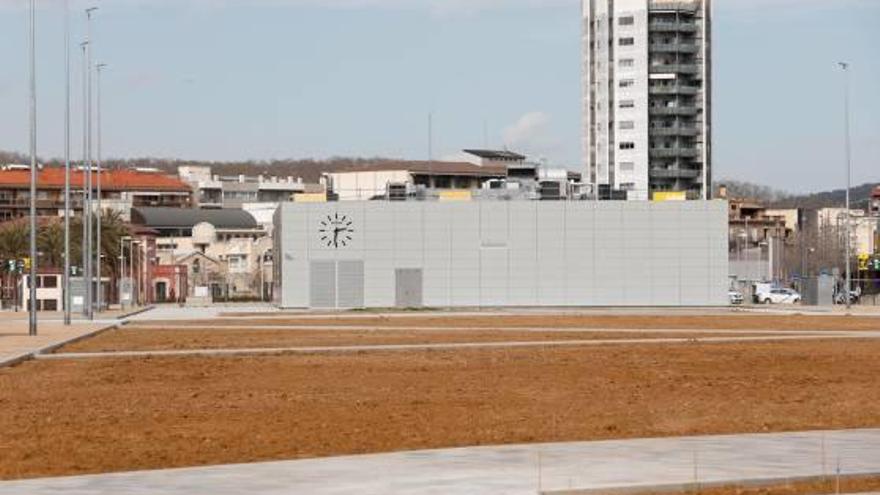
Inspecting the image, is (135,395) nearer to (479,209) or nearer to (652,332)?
(652,332)

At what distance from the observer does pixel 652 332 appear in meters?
63.7

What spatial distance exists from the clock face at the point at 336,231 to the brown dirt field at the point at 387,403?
82.7 m

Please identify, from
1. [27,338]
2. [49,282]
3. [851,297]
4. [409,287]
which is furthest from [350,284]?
[27,338]

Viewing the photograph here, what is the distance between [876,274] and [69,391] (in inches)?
5882

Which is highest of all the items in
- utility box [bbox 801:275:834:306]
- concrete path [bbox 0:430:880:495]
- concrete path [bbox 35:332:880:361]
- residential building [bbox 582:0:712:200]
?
residential building [bbox 582:0:712:200]

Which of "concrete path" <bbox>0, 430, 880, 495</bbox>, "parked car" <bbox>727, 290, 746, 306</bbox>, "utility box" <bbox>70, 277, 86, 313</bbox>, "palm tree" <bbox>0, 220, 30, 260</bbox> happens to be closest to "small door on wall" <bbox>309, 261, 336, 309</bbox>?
"utility box" <bbox>70, 277, 86, 313</bbox>

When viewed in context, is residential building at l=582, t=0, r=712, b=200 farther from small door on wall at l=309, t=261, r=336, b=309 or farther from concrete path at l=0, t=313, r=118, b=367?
concrete path at l=0, t=313, r=118, b=367

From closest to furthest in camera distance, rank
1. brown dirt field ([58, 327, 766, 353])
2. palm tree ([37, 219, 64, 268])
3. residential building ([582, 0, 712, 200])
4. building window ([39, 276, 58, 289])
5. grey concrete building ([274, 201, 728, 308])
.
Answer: brown dirt field ([58, 327, 766, 353]) < grey concrete building ([274, 201, 728, 308]) < building window ([39, 276, 58, 289]) < palm tree ([37, 219, 64, 268]) < residential building ([582, 0, 712, 200])

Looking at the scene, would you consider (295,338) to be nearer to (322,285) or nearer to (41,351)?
(41,351)

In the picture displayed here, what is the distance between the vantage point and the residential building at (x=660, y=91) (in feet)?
616

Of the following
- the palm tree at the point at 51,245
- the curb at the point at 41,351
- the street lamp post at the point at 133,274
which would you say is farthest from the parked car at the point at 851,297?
the curb at the point at 41,351

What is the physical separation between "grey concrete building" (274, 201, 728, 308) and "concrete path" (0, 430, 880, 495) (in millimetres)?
106156

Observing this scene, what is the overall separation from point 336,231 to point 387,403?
328ft

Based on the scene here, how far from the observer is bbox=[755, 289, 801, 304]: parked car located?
14338 centimetres
